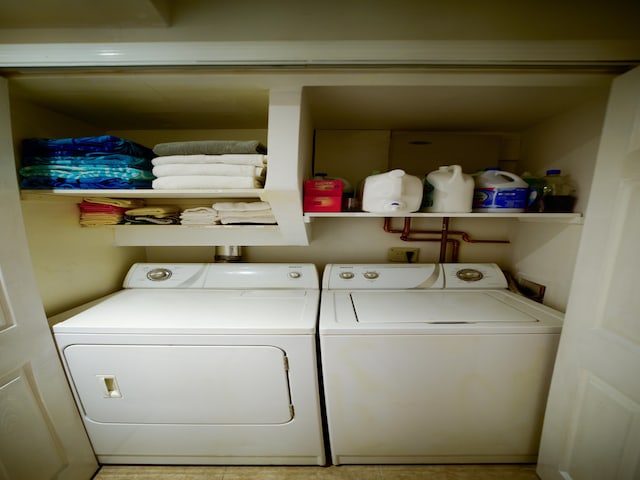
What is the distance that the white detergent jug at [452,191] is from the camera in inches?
45.3

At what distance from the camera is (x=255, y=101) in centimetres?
114

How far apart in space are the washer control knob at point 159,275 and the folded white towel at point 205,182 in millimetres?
748

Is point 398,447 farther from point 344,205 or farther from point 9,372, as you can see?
point 9,372

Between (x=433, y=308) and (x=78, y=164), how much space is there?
208 centimetres

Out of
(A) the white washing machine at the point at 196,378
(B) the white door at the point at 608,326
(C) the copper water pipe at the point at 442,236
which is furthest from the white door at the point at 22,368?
(B) the white door at the point at 608,326

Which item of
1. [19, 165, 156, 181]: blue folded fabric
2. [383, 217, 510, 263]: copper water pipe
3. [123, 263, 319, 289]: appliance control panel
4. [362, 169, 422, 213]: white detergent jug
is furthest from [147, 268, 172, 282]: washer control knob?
[383, 217, 510, 263]: copper water pipe

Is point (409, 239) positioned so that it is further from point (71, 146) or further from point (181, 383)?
point (71, 146)

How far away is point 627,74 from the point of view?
32.5 inches

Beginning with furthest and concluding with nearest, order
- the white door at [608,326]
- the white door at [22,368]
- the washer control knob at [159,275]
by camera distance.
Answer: the washer control knob at [159,275], the white door at [22,368], the white door at [608,326]

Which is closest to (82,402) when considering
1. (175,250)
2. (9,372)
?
(9,372)

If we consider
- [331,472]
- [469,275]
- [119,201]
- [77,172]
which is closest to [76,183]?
[77,172]

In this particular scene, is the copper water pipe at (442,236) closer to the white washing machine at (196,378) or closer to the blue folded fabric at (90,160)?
the white washing machine at (196,378)

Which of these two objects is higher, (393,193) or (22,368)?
(393,193)

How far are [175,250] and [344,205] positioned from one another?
4.74 feet
